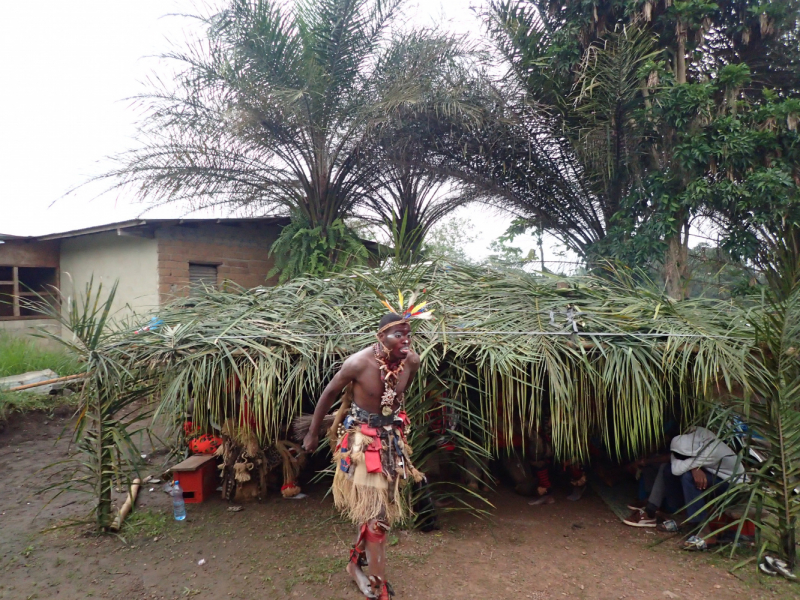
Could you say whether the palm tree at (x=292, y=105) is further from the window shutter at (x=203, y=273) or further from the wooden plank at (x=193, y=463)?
the wooden plank at (x=193, y=463)

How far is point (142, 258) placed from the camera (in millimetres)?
9797

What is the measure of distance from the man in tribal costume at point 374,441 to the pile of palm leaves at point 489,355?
0.80 m

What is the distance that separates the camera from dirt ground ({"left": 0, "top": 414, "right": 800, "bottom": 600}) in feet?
11.7

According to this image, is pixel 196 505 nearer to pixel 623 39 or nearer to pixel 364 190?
pixel 364 190

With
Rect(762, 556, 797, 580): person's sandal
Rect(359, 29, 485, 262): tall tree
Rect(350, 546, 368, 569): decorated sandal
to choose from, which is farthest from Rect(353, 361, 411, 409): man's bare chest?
Rect(359, 29, 485, 262): tall tree

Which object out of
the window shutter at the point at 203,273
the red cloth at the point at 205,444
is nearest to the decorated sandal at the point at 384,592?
the red cloth at the point at 205,444

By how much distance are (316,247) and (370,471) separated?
650 centimetres

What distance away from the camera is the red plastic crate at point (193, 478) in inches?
203

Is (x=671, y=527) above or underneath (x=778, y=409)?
underneath

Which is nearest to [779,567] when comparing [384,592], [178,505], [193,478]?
[384,592]

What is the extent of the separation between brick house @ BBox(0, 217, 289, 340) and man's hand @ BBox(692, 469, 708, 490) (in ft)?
23.8

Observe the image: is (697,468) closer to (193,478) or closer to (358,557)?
(358,557)

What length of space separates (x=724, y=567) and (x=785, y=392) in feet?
4.22

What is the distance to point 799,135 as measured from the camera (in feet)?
24.7
